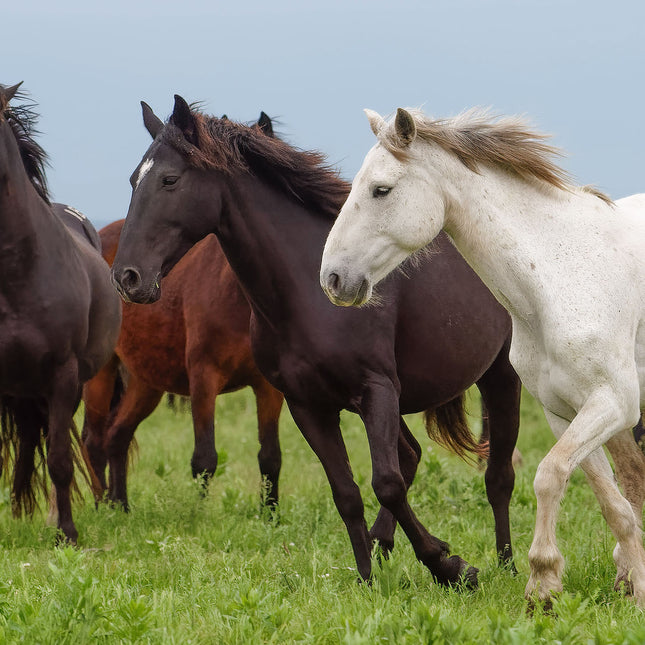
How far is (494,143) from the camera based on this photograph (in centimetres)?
436

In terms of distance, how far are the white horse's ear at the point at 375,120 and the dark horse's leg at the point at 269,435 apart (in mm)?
3533

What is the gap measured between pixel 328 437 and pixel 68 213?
14.0 ft

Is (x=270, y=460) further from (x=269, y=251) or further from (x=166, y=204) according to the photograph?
(x=166, y=204)

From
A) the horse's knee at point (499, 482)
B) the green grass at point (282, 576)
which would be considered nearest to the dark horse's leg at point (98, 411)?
the green grass at point (282, 576)

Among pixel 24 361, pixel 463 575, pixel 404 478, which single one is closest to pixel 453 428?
pixel 404 478

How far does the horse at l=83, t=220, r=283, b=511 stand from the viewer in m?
7.47

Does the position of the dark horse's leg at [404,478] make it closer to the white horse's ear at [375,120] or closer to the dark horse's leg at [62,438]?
the white horse's ear at [375,120]

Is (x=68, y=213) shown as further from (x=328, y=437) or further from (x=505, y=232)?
(x=505, y=232)

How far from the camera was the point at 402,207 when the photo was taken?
4207 mm

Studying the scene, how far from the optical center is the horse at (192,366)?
747cm

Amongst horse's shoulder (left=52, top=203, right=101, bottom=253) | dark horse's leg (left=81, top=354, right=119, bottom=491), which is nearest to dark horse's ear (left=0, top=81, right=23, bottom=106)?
horse's shoulder (left=52, top=203, right=101, bottom=253)

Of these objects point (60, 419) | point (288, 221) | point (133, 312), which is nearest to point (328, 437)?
point (288, 221)

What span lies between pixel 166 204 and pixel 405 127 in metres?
1.33

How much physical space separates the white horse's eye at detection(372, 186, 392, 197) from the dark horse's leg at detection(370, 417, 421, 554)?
64.3 inches
